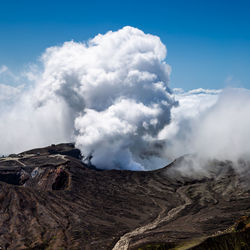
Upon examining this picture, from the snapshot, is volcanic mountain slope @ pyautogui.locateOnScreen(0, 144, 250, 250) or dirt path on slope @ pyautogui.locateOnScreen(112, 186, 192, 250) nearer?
dirt path on slope @ pyautogui.locateOnScreen(112, 186, 192, 250)

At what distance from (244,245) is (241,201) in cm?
4717

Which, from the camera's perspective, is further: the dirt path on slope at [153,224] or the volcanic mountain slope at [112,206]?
the volcanic mountain slope at [112,206]

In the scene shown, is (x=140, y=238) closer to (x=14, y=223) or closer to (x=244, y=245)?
(x=244, y=245)

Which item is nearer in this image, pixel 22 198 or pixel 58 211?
pixel 58 211

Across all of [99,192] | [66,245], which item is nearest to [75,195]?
[99,192]

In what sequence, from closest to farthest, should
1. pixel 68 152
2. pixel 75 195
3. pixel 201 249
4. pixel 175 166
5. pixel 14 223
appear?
pixel 201 249, pixel 14 223, pixel 75 195, pixel 175 166, pixel 68 152

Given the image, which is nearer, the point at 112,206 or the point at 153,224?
the point at 153,224

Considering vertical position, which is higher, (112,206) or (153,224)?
(112,206)

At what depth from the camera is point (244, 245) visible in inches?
2648

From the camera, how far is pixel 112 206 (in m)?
113

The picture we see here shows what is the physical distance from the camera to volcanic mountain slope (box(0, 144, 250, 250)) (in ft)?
269

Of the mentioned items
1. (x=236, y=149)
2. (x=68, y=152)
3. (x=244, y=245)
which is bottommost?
(x=244, y=245)

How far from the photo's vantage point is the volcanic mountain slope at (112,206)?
8212cm

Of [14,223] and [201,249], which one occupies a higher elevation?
[14,223]
